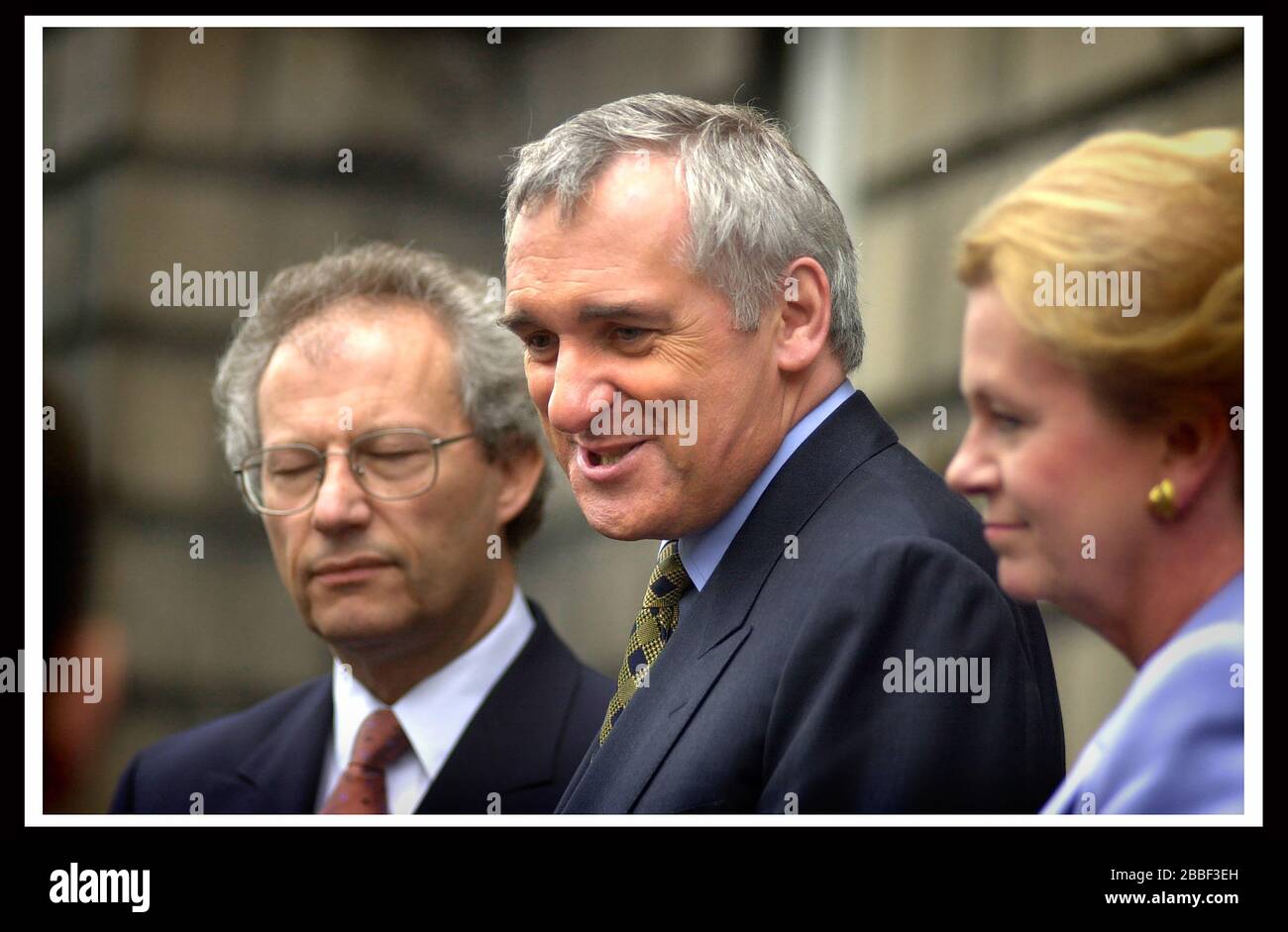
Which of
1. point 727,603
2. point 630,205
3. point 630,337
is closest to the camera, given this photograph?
point 727,603

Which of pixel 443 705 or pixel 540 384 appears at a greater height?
pixel 540 384

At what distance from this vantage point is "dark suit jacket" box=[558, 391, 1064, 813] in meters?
3.68

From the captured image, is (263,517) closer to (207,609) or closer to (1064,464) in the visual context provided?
(207,609)

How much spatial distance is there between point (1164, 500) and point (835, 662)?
115cm

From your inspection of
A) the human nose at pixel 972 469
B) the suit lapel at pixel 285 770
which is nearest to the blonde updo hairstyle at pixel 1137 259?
the human nose at pixel 972 469

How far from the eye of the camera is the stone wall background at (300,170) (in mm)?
4703

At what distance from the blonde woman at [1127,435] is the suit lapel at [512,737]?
1284mm

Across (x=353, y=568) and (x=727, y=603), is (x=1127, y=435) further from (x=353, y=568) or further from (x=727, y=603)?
(x=353, y=568)

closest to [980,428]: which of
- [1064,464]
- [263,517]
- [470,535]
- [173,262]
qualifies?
[1064,464]

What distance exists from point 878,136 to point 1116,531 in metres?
1.35

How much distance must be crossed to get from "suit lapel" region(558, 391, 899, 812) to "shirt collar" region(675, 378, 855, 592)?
0.14ft

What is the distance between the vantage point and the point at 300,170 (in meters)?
Answer: 4.96

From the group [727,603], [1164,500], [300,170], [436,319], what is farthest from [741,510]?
[300,170]
